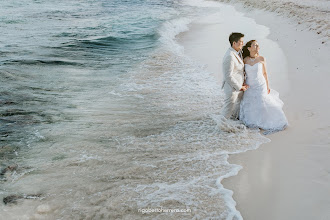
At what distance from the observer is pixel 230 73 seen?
5742mm

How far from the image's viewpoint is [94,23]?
2298cm

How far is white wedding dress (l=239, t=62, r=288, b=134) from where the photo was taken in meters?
5.93

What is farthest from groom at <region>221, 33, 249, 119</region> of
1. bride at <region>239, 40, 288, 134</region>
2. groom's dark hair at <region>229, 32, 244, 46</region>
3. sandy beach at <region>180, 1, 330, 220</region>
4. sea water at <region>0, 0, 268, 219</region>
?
sandy beach at <region>180, 1, 330, 220</region>

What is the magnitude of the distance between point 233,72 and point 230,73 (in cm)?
9

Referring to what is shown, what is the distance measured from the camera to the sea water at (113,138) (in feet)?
13.5

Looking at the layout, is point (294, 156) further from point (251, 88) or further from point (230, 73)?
point (230, 73)

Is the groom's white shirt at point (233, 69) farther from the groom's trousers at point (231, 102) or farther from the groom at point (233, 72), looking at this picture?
the groom's trousers at point (231, 102)

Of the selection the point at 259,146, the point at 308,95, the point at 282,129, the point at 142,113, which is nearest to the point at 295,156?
the point at 259,146

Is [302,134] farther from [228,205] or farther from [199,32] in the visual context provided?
[199,32]

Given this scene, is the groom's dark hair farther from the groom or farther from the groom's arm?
the groom's arm

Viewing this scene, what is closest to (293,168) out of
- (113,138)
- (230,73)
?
(230,73)

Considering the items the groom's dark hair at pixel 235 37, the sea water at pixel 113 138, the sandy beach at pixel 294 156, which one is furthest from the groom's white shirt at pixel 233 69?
the sandy beach at pixel 294 156

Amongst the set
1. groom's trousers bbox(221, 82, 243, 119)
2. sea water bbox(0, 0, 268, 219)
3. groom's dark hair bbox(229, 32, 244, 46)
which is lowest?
sea water bbox(0, 0, 268, 219)

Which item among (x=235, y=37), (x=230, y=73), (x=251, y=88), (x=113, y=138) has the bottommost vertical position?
(x=113, y=138)
